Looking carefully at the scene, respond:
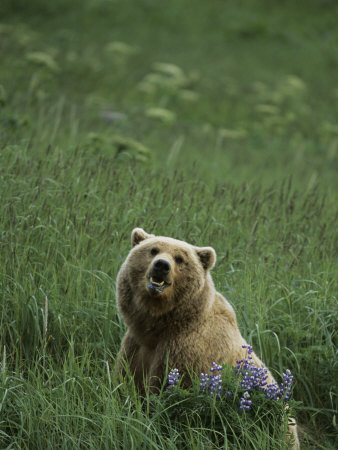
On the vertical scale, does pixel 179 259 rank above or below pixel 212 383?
above

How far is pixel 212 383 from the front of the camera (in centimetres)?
311

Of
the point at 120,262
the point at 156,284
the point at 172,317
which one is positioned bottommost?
the point at 120,262

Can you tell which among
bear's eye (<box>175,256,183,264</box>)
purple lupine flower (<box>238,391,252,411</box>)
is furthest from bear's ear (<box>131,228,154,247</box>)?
purple lupine flower (<box>238,391,252,411</box>)

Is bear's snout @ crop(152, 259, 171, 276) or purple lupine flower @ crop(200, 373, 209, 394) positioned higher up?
bear's snout @ crop(152, 259, 171, 276)

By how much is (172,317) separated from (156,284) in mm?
314

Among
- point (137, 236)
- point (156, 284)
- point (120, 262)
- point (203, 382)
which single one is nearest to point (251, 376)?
point (203, 382)

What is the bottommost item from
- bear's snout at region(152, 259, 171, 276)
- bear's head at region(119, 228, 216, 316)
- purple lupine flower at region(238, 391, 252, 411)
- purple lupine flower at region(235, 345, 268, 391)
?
purple lupine flower at region(238, 391, 252, 411)

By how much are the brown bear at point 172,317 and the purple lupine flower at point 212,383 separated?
182 mm

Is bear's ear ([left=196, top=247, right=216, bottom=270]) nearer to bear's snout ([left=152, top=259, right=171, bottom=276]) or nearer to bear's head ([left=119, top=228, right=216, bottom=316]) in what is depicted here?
bear's head ([left=119, top=228, right=216, bottom=316])

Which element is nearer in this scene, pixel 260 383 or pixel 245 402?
pixel 245 402

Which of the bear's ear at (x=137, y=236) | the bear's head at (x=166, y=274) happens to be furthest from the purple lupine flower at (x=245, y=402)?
the bear's ear at (x=137, y=236)

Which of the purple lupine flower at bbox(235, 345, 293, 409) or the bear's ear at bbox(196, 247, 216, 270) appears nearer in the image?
the purple lupine flower at bbox(235, 345, 293, 409)

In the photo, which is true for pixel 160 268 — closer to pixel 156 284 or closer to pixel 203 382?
pixel 156 284

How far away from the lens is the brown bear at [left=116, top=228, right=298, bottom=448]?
132 inches
